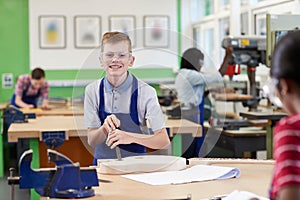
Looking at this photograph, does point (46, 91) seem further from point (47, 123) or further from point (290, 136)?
point (290, 136)

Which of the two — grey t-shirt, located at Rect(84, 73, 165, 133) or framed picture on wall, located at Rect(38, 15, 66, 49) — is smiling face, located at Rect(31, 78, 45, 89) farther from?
grey t-shirt, located at Rect(84, 73, 165, 133)

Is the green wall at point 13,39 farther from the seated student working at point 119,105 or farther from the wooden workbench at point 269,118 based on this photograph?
the seated student working at point 119,105

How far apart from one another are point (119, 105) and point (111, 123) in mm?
90

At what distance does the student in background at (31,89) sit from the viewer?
253 inches

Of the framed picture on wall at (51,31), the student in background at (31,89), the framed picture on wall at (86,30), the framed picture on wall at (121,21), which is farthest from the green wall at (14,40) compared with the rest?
the student in background at (31,89)

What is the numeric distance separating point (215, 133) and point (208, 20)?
5.27m

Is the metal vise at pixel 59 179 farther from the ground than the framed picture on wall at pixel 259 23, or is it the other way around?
the framed picture on wall at pixel 259 23

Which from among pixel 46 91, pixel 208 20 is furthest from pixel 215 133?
pixel 208 20

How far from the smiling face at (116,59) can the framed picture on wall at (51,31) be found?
6.34 m

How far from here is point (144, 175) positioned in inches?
75.3

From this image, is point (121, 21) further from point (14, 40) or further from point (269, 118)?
point (269, 118)

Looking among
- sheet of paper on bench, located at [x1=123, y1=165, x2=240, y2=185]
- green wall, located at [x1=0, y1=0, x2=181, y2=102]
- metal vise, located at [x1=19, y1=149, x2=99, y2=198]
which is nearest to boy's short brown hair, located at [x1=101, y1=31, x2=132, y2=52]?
sheet of paper on bench, located at [x1=123, y1=165, x2=240, y2=185]

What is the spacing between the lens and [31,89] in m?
6.52

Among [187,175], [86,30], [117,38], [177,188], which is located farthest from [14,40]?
[177,188]
